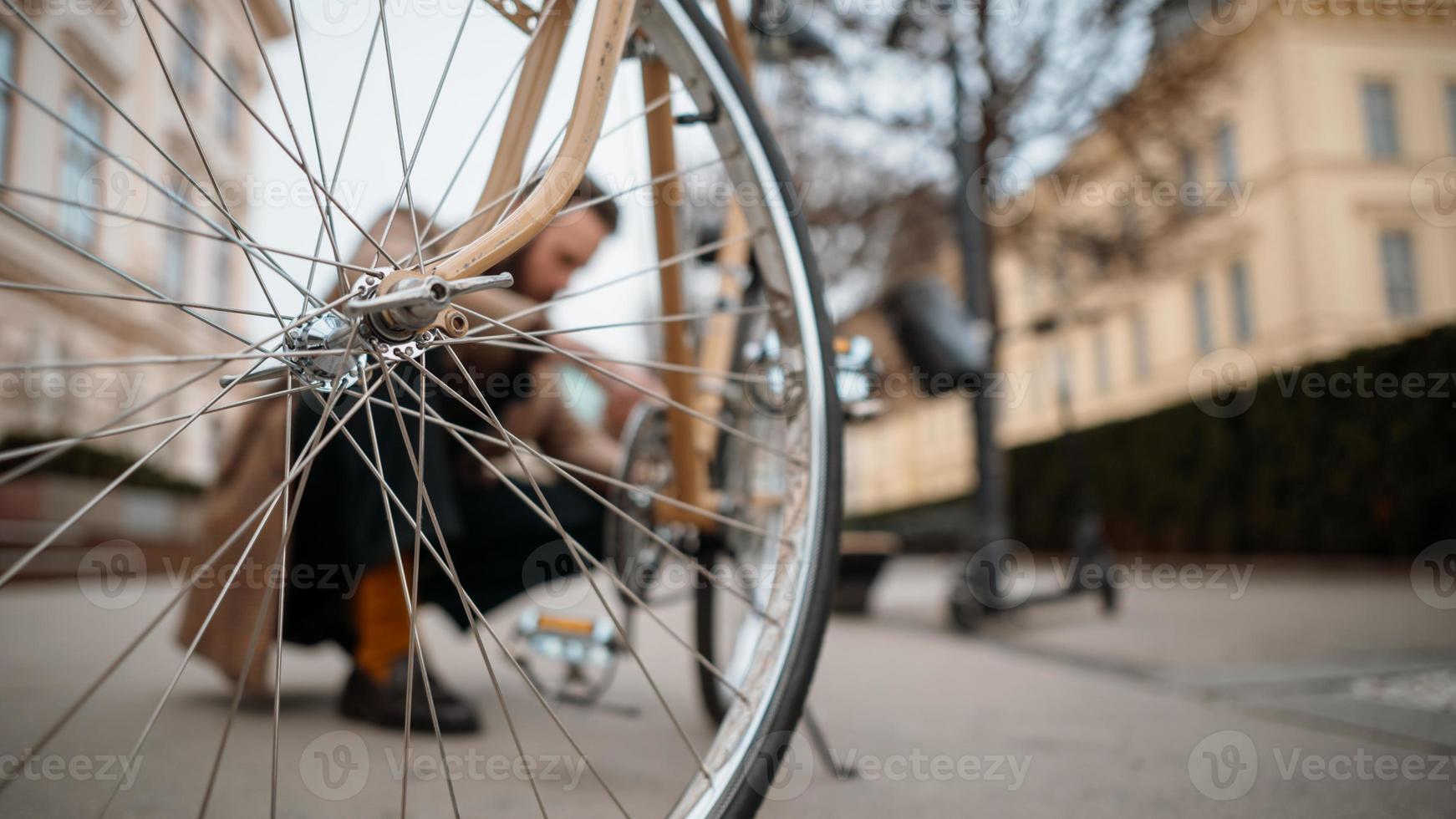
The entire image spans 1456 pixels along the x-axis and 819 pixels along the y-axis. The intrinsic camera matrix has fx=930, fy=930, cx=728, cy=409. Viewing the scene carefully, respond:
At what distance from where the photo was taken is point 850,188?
26.7ft

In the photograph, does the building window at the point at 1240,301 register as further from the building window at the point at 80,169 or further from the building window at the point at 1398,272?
the building window at the point at 80,169

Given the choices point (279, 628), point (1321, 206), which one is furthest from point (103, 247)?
point (1321, 206)

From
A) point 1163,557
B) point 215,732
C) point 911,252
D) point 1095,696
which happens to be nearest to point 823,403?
point 215,732

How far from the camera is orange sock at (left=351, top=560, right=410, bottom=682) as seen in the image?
7.14 ft

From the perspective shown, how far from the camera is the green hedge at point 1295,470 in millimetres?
6758
